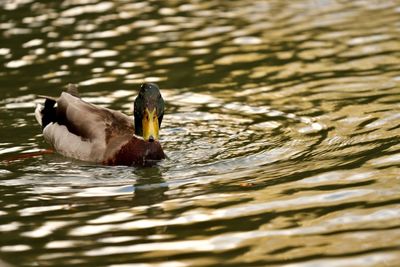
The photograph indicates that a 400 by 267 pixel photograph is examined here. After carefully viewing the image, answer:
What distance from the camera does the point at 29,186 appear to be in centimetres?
944

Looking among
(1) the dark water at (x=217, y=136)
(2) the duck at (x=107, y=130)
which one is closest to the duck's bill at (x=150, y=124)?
(2) the duck at (x=107, y=130)

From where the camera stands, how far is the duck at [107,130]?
1028 centimetres

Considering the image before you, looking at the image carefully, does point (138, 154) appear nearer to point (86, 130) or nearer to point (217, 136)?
point (86, 130)

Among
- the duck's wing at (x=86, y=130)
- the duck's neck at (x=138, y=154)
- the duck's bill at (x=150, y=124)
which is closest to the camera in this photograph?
the duck's bill at (x=150, y=124)

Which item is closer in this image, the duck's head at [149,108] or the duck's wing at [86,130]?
the duck's head at [149,108]

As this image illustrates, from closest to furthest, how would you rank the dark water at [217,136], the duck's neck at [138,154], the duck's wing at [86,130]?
the dark water at [217,136]
the duck's neck at [138,154]
the duck's wing at [86,130]

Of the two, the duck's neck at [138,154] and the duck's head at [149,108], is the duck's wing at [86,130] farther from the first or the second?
the duck's head at [149,108]

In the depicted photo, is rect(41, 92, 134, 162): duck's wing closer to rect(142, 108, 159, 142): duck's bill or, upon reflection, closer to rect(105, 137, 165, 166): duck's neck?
rect(105, 137, 165, 166): duck's neck

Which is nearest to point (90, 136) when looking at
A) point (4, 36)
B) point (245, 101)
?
point (245, 101)

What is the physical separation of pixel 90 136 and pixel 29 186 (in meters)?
1.42

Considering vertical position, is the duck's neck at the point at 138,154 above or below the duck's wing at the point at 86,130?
below

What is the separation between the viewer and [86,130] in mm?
10797

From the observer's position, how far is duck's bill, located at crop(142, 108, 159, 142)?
33.3 ft

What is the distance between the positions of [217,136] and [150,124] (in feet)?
3.59
